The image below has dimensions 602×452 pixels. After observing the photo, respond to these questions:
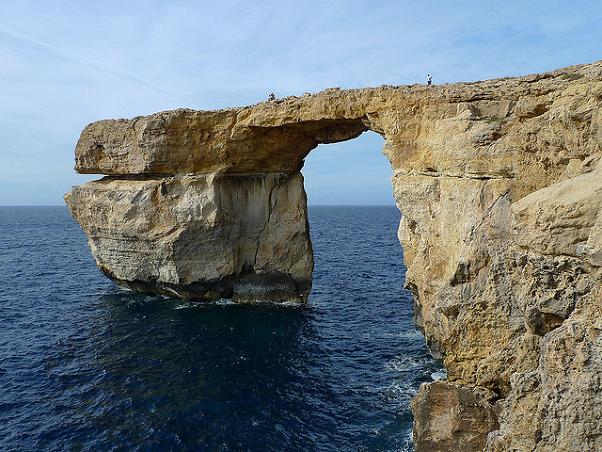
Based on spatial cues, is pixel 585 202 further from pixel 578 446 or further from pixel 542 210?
pixel 578 446

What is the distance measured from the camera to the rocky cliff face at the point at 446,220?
8.64 m

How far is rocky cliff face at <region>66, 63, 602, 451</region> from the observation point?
28.3 feet

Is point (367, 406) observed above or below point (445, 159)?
below

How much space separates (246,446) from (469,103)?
1442 centimetres

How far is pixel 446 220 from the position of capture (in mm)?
15820

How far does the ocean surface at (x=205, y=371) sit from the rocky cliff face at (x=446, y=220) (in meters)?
2.47

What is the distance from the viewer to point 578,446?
7.64 m

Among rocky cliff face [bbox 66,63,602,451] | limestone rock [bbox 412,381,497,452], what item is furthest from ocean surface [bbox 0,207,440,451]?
rocky cliff face [bbox 66,63,602,451]

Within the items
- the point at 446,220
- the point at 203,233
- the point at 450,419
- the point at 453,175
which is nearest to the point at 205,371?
the point at 203,233

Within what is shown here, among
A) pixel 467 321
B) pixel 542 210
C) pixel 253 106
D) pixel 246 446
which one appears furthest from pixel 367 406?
pixel 253 106

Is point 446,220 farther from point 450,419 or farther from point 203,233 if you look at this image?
point 203,233

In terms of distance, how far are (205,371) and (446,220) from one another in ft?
40.8

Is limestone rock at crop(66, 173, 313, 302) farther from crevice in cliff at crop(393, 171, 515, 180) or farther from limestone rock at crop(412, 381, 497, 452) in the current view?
limestone rock at crop(412, 381, 497, 452)

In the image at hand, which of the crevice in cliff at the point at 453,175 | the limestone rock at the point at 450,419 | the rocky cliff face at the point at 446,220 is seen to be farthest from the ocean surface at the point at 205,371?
the crevice in cliff at the point at 453,175
